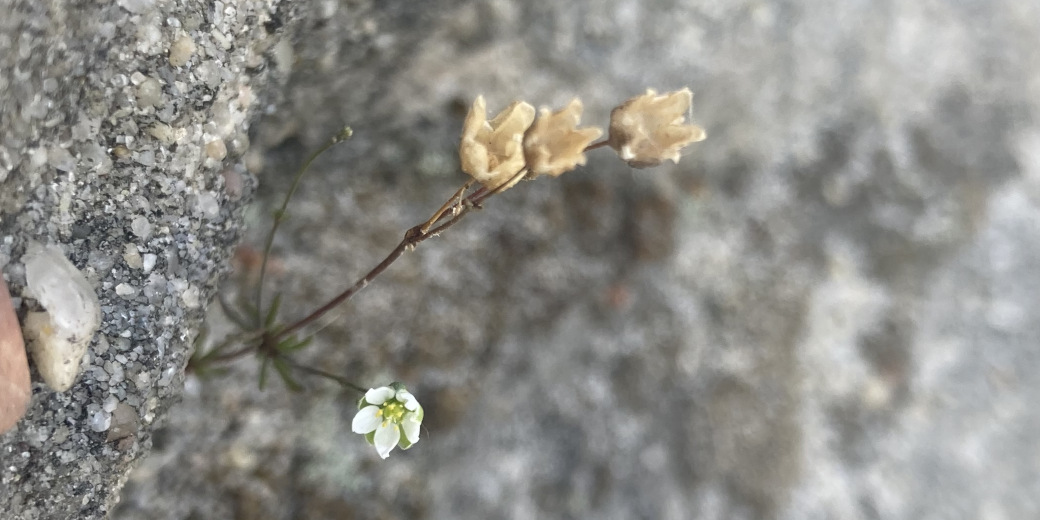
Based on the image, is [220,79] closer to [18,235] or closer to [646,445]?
[18,235]

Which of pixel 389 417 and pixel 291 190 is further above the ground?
pixel 291 190

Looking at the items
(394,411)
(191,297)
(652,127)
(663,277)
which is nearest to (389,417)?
(394,411)

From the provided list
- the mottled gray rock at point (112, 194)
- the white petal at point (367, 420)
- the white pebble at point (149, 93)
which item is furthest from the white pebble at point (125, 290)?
the white petal at point (367, 420)

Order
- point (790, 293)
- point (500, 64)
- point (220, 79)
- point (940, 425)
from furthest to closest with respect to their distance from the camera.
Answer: point (940, 425) < point (790, 293) < point (500, 64) < point (220, 79)

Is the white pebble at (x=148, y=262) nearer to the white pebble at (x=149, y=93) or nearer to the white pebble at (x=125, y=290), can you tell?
the white pebble at (x=125, y=290)

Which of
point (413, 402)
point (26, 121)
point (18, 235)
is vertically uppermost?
point (26, 121)

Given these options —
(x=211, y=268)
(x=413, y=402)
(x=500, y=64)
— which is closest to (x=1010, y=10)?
(x=500, y=64)

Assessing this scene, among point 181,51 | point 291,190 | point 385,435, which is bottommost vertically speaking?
point 385,435

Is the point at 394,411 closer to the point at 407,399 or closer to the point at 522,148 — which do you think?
the point at 407,399
